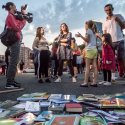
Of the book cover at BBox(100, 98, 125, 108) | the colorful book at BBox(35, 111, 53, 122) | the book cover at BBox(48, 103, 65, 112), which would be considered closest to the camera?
the colorful book at BBox(35, 111, 53, 122)

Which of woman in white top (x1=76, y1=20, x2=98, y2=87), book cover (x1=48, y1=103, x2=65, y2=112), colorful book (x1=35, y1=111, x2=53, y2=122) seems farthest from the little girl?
colorful book (x1=35, y1=111, x2=53, y2=122)

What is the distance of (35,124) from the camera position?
372cm

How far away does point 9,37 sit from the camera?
795cm

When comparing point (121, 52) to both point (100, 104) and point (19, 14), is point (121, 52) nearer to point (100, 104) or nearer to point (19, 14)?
point (19, 14)

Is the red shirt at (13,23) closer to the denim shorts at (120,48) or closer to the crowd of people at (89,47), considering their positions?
the crowd of people at (89,47)

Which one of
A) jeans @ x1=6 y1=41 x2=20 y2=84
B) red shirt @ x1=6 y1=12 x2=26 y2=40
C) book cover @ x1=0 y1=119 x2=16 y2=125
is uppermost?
red shirt @ x1=6 y1=12 x2=26 y2=40

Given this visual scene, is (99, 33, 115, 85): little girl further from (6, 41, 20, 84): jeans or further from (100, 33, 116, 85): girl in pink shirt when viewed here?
(6, 41, 20, 84): jeans

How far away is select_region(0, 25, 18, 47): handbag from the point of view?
7953 millimetres

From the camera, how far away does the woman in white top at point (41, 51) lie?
10266 millimetres

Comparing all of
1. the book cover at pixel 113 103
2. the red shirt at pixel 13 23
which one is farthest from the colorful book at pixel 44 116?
the red shirt at pixel 13 23

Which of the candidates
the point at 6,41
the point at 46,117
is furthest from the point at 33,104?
the point at 6,41

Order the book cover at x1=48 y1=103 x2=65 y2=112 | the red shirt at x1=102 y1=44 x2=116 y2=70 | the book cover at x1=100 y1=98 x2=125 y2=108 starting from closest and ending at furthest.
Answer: the book cover at x1=48 y1=103 x2=65 y2=112 < the book cover at x1=100 y1=98 x2=125 y2=108 < the red shirt at x1=102 y1=44 x2=116 y2=70

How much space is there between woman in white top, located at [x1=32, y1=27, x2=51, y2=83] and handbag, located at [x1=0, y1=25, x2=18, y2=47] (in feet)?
7.36

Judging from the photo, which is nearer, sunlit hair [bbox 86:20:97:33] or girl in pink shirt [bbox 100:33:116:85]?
sunlit hair [bbox 86:20:97:33]
